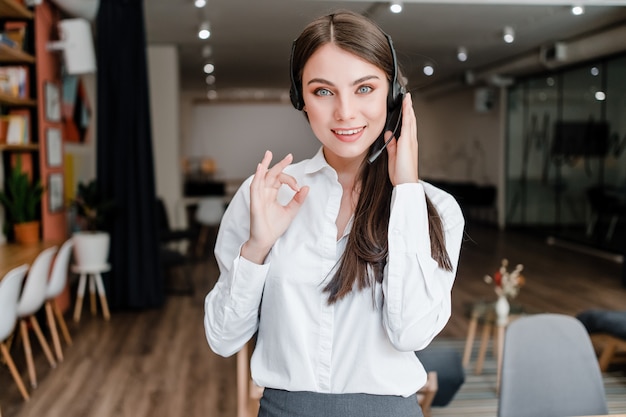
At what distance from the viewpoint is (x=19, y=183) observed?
5.50 meters

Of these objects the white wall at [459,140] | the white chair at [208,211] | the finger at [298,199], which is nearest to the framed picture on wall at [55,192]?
the white chair at [208,211]

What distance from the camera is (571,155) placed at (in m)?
10.6

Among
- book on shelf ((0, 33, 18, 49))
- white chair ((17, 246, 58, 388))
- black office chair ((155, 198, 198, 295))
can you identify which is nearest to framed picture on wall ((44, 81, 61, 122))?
book on shelf ((0, 33, 18, 49))

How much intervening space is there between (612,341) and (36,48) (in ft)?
17.1

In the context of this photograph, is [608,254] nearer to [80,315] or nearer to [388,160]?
[80,315]

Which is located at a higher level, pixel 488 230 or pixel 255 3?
pixel 255 3

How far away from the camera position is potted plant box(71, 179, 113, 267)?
19.3 ft

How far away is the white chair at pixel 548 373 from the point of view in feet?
7.16

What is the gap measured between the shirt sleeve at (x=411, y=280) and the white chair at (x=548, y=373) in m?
1.15

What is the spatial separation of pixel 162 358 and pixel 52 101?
9.01 ft

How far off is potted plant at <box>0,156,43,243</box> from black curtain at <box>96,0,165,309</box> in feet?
2.46

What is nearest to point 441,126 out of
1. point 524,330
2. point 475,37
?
point 475,37

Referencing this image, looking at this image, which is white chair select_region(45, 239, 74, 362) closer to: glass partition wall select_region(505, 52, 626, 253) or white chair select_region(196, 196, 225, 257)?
white chair select_region(196, 196, 225, 257)

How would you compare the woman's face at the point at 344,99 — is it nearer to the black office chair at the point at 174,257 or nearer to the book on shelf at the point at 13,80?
the book on shelf at the point at 13,80
